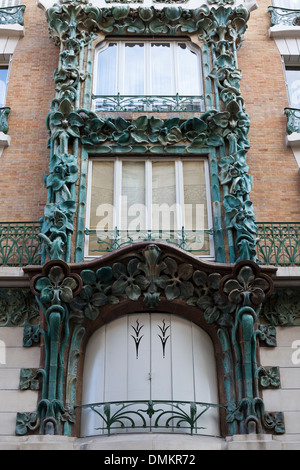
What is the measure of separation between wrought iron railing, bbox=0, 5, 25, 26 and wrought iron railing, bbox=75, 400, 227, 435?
Answer: 9.15m

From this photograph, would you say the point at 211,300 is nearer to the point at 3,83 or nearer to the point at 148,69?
the point at 148,69

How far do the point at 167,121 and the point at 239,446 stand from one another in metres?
→ 6.14

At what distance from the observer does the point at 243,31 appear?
12.9 metres

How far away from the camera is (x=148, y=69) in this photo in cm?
1276

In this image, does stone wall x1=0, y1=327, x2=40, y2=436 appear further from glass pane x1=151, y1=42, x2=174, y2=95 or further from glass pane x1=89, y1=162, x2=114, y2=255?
glass pane x1=151, y1=42, x2=174, y2=95

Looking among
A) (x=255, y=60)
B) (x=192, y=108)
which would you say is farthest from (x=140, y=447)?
(x=255, y=60)

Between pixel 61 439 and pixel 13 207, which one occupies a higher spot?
pixel 13 207

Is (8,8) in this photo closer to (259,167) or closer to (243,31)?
(243,31)

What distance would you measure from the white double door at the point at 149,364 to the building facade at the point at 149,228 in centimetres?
2

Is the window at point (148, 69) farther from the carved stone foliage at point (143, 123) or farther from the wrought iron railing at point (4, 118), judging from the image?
the wrought iron railing at point (4, 118)

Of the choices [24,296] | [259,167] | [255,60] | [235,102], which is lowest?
[24,296]

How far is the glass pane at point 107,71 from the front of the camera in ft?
41.1

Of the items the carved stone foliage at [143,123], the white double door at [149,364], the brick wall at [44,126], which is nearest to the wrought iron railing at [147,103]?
the carved stone foliage at [143,123]

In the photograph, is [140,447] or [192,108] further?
[192,108]
